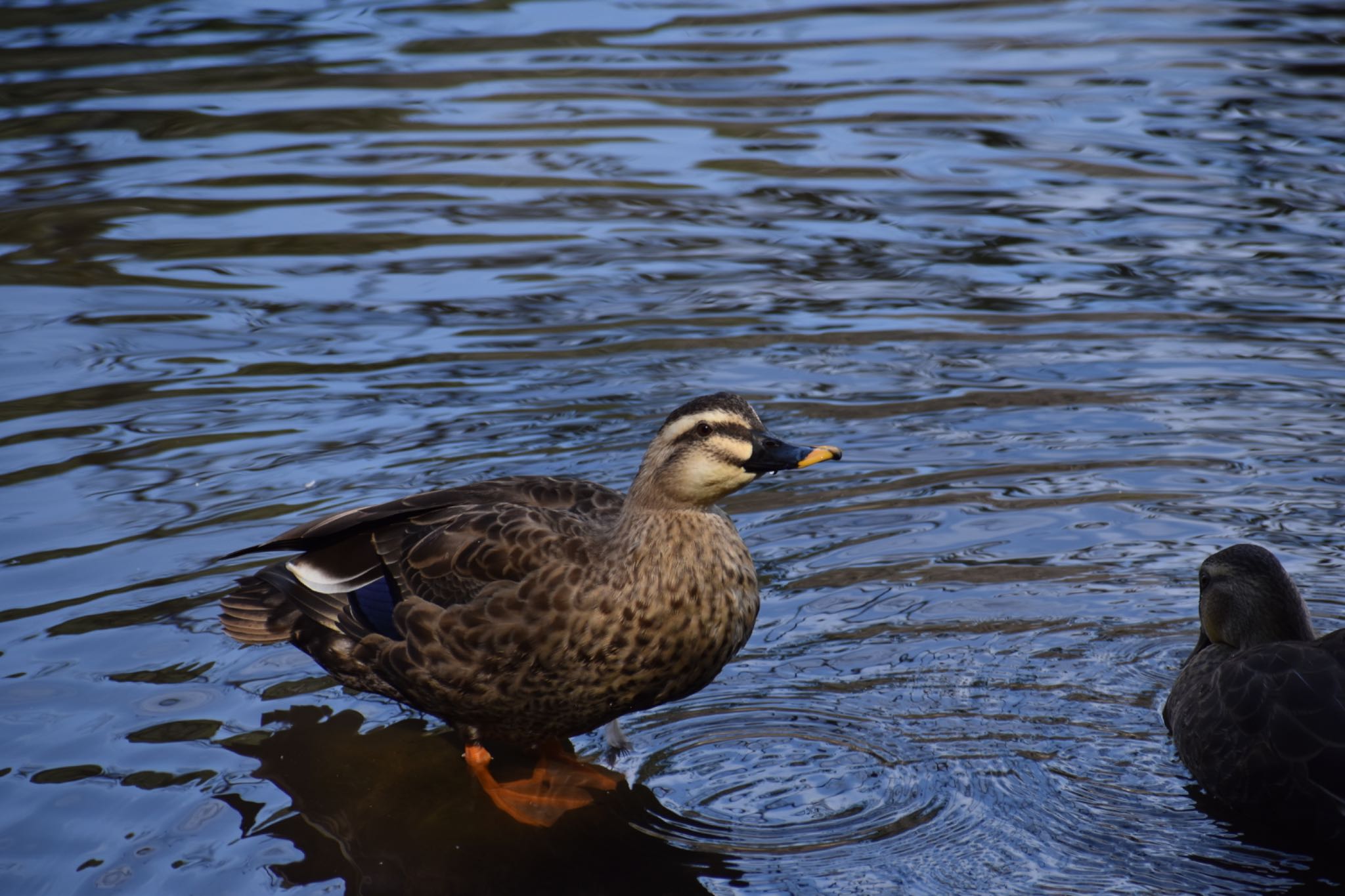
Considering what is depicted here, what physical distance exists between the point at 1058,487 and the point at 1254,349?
2134 mm

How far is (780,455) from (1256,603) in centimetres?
186

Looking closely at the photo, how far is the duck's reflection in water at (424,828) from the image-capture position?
505 centimetres

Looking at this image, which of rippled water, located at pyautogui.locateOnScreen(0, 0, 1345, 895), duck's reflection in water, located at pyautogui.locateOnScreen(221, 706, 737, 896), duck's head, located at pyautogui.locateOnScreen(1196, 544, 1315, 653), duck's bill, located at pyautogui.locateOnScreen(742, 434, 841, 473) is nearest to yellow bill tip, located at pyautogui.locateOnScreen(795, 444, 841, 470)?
duck's bill, located at pyautogui.locateOnScreen(742, 434, 841, 473)

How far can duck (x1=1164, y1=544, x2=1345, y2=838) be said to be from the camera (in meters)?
4.87

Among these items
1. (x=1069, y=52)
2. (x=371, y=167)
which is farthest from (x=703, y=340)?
(x=1069, y=52)

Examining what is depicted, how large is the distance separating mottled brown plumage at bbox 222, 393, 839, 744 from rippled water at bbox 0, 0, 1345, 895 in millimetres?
400

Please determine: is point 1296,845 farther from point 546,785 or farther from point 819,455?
point 546,785

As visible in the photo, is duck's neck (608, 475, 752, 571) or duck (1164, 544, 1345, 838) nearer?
duck (1164, 544, 1345, 838)

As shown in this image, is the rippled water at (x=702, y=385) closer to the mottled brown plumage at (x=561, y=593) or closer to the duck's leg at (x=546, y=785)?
the duck's leg at (x=546, y=785)

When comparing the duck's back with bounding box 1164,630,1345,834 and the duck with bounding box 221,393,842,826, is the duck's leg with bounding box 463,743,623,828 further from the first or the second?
the duck's back with bounding box 1164,630,1345,834

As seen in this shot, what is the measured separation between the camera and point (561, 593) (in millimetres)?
5312

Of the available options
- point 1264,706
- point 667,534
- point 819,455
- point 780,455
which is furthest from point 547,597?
point 1264,706

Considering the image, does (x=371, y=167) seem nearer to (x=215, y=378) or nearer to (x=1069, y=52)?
(x=215, y=378)

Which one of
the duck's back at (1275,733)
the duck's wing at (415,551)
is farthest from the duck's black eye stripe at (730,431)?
the duck's back at (1275,733)
